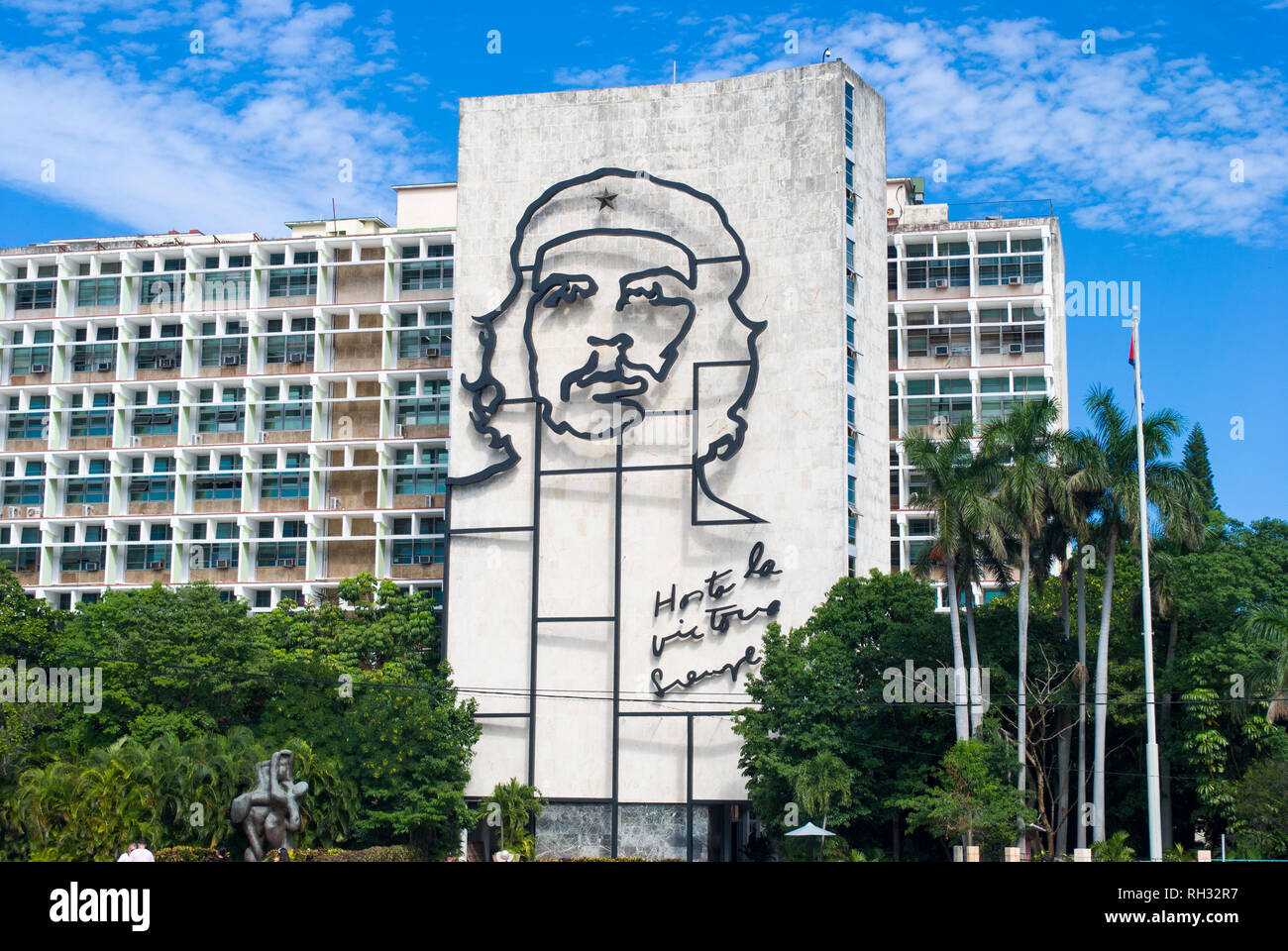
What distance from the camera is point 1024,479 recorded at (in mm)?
47719

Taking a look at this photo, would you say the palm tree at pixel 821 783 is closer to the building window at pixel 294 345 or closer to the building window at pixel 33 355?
the building window at pixel 294 345

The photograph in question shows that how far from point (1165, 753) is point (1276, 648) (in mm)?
6000

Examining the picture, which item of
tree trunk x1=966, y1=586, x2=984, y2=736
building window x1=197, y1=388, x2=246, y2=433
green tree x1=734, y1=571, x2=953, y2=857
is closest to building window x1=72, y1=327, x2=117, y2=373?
building window x1=197, y1=388, x2=246, y2=433

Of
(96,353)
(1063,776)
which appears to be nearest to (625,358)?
(1063,776)

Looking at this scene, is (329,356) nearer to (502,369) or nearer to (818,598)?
(502,369)

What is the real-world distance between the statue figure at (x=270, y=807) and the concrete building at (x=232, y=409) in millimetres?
31108

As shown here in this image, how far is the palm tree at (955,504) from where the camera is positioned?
47406 mm

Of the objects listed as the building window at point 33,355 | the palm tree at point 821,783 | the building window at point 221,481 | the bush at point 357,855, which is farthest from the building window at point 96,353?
the palm tree at point 821,783

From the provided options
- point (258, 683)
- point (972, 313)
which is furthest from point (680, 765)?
point (972, 313)

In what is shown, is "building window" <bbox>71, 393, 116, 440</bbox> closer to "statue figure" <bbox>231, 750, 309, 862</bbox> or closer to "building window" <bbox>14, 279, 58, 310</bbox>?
"building window" <bbox>14, 279, 58, 310</bbox>

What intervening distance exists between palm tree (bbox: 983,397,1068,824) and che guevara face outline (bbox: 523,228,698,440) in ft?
55.6

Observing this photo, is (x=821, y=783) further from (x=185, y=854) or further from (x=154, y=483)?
(x=154, y=483)

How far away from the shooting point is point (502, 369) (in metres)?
64.3

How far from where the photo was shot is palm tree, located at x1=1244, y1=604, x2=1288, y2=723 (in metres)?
44.1
